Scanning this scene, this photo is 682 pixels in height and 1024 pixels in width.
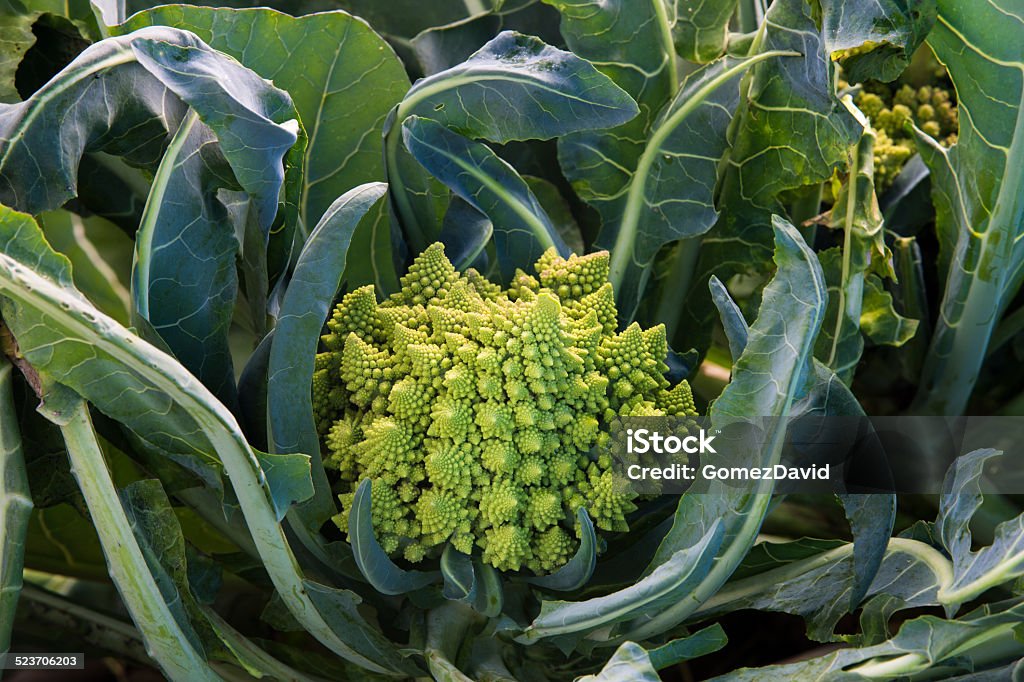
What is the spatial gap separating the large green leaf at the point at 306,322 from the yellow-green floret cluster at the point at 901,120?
661mm

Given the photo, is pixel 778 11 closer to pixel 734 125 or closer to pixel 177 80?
pixel 734 125

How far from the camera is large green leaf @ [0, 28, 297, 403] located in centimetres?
68

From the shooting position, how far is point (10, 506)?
680 mm

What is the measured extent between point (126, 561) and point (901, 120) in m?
0.95

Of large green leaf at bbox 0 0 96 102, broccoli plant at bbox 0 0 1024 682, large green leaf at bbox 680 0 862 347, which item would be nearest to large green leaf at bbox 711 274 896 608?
broccoli plant at bbox 0 0 1024 682

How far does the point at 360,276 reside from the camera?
0.91 meters

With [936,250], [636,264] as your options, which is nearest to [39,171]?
[636,264]

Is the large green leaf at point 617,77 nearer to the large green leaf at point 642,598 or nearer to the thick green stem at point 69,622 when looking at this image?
the large green leaf at point 642,598

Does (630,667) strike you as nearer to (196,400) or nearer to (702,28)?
(196,400)

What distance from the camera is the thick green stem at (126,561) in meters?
0.65

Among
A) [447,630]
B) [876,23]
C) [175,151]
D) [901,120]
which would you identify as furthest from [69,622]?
[901,120]

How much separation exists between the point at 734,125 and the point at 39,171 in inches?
24.9

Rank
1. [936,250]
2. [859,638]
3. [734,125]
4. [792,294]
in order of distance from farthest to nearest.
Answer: [936,250]
[734,125]
[859,638]
[792,294]

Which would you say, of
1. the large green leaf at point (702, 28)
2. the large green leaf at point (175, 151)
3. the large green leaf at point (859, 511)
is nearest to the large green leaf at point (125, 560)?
the large green leaf at point (175, 151)
